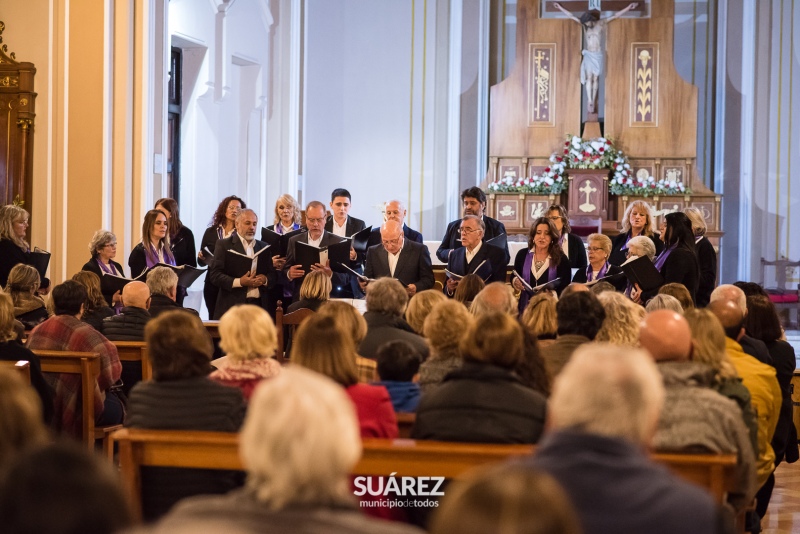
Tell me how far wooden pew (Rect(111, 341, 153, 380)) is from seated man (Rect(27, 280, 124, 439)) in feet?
1.22

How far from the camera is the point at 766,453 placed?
15.3 ft

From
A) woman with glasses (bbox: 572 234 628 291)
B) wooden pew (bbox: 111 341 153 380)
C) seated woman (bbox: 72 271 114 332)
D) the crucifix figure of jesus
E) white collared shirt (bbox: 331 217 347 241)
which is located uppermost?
the crucifix figure of jesus

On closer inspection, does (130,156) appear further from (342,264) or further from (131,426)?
(131,426)

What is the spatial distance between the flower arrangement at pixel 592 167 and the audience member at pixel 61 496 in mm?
12436

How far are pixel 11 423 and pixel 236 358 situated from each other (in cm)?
192

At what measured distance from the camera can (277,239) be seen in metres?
8.98

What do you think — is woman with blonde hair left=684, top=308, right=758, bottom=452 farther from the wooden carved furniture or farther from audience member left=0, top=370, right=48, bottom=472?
the wooden carved furniture

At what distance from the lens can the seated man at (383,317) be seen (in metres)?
5.32

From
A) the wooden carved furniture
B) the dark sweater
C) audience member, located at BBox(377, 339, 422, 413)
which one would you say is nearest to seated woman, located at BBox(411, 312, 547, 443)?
audience member, located at BBox(377, 339, 422, 413)

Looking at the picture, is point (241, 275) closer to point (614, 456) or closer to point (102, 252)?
point (102, 252)

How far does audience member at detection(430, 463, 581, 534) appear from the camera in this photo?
1.55m

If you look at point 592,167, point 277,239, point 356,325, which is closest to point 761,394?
point 356,325

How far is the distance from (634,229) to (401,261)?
6.28ft

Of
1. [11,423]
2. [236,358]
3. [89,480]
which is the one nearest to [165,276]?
[236,358]
